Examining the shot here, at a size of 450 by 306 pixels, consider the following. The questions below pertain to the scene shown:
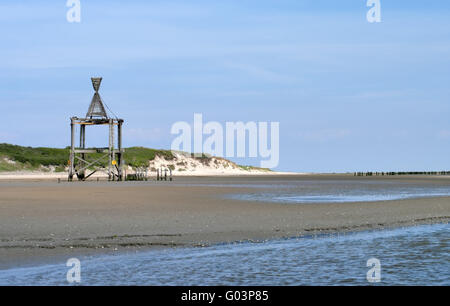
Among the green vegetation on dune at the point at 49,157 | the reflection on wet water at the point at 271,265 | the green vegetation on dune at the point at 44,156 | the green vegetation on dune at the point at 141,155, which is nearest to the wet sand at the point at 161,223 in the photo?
the reflection on wet water at the point at 271,265

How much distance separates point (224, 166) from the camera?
180 m

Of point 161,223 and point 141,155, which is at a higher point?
point 141,155

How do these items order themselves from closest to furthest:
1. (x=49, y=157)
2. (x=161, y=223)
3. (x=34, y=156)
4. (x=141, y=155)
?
(x=161, y=223) < (x=34, y=156) < (x=49, y=157) < (x=141, y=155)

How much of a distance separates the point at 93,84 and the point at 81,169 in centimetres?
1154

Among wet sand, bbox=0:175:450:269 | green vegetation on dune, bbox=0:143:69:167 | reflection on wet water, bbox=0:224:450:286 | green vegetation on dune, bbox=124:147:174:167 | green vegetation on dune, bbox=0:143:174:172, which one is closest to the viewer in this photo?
reflection on wet water, bbox=0:224:450:286

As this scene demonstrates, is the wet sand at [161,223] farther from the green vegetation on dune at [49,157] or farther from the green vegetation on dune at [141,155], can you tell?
the green vegetation on dune at [141,155]

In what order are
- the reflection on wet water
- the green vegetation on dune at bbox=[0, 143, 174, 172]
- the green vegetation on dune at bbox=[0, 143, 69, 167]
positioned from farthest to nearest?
the green vegetation on dune at bbox=[0, 143, 69, 167]
the green vegetation on dune at bbox=[0, 143, 174, 172]
the reflection on wet water

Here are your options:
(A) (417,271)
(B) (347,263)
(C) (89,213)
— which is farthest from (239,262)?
(C) (89,213)

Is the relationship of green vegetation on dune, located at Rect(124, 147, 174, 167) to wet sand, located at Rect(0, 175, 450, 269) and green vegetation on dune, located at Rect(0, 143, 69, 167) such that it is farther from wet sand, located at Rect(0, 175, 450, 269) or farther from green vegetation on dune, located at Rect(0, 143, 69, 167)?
wet sand, located at Rect(0, 175, 450, 269)

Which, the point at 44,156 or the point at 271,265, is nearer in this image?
the point at 271,265

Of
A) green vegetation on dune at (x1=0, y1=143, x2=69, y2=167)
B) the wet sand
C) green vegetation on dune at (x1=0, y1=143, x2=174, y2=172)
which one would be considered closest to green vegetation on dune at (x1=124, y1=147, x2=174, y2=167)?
green vegetation on dune at (x1=0, y1=143, x2=174, y2=172)

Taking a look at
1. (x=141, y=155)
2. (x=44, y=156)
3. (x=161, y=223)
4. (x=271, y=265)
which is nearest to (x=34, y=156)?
(x=44, y=156)

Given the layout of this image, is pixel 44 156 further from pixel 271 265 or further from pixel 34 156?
pixel 271 265
